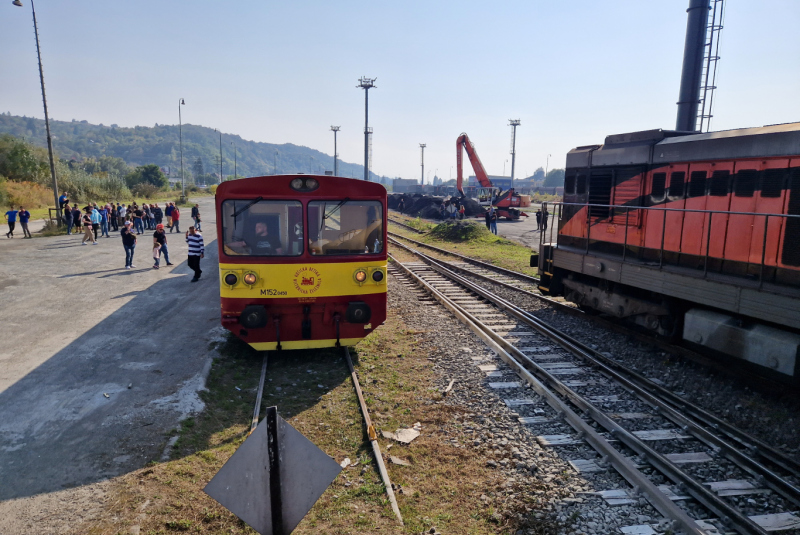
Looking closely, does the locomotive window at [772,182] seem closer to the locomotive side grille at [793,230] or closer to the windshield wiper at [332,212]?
the locomotive side grille at [793,230]

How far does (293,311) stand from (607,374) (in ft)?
16.7

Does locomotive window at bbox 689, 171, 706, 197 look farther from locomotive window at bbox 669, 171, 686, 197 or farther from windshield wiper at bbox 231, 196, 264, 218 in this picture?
windshield wiper at bbox 231, 196, 264, 218

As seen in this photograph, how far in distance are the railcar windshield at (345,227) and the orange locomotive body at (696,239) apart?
472 cm

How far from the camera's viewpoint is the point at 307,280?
312 inches

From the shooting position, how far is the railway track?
461cm

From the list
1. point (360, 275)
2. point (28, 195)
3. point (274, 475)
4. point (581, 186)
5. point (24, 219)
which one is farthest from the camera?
Answer: point (28, 195)

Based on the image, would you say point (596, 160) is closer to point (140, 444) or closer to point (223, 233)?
point (223, 233)

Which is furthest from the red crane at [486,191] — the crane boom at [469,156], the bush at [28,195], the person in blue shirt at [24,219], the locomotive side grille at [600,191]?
the bush at [28,195]

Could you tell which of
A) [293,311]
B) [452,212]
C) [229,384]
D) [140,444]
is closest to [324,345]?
[293,311]

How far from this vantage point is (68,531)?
417cm

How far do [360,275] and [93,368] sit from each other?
452 cm

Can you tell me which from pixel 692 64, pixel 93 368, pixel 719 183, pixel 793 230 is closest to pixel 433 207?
pixel 692 64

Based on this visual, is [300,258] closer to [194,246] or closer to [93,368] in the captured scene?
[93,368]

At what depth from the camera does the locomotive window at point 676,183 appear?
905 centimetres
